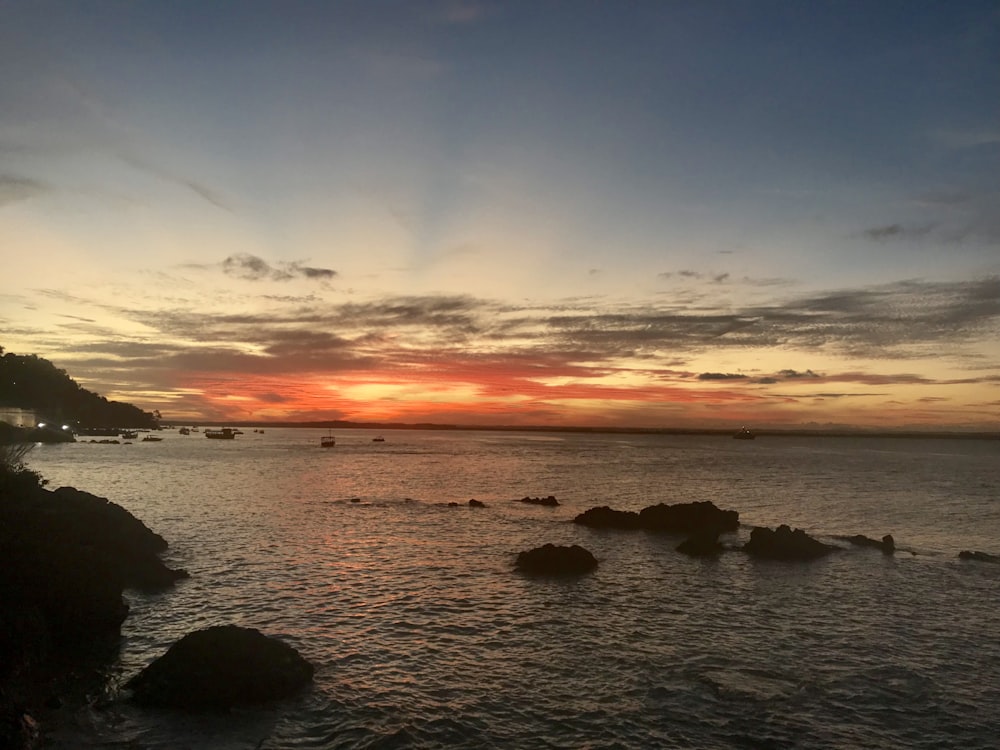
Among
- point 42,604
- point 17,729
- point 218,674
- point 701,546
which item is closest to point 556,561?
point 701,546

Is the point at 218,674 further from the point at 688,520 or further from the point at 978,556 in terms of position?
the point at 978,556

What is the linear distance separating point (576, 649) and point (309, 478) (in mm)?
87062

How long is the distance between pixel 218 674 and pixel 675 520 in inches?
1760

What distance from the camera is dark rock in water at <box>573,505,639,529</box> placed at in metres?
57.3

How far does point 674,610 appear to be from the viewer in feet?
101

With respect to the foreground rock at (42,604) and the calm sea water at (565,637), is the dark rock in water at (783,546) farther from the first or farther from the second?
the foreground rock at (42,604)

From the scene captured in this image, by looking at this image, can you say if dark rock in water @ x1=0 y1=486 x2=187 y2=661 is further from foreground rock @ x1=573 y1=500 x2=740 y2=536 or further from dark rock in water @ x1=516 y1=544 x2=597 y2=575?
foreground rock @ x1=573 y1=500 x2=740 y2=536

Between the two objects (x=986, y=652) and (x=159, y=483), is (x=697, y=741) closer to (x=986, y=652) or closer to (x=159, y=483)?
(x=986, y=652)

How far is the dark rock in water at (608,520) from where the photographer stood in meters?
57.3

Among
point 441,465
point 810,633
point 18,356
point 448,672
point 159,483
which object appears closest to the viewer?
point 448,672

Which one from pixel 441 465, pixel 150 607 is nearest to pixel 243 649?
pixel 150 607

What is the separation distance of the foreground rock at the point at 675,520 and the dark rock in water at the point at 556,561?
59.1 feet

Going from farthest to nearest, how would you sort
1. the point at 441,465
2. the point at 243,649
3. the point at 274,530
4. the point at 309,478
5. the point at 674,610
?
the point at 441,465
the point at 309,478
the point at 274,530
the point at 674,610
the point at 243,649

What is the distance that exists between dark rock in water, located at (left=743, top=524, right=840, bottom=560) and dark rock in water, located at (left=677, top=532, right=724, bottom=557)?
230cm
